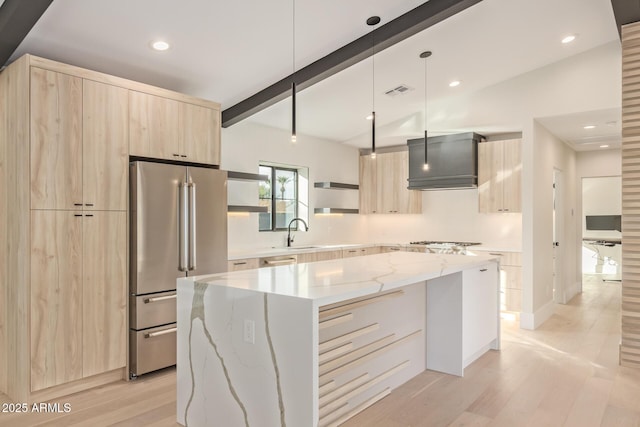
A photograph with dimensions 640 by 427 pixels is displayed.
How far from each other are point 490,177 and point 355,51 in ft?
9.49

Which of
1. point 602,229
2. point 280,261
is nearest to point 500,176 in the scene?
point 280,261

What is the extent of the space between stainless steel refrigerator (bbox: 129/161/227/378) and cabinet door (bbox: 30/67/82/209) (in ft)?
1.49

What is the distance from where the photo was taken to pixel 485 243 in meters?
6.15

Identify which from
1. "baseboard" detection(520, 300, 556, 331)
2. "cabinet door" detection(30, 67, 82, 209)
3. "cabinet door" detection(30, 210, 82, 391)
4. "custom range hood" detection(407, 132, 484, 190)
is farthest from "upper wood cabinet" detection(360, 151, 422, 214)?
"cabinet door" detection(30, 210, 82, 391)

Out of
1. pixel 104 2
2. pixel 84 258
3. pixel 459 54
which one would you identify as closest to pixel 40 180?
pixel 84 258

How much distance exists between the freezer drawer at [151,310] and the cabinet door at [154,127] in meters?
1.20

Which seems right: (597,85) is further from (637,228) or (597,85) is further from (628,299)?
(628,299)

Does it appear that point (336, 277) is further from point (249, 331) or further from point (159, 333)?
point (159, 333)

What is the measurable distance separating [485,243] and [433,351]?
10.1 feet

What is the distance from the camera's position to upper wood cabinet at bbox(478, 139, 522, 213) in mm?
5504

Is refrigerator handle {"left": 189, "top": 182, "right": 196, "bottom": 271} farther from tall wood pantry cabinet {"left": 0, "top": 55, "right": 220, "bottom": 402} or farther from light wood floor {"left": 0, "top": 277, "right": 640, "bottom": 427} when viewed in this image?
light wood floor {"left": 0, "top": 277, "right": 640, "bottom": 427}

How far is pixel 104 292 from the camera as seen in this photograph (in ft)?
10.7

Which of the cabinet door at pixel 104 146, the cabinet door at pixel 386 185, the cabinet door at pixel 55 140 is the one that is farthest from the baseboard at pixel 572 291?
the cabinet door at pixel 55 140

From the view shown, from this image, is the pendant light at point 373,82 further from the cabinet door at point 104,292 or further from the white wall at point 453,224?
the cabinet door at point 104,292
